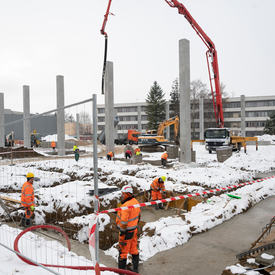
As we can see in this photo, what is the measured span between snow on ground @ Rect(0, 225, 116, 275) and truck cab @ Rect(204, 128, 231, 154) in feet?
65.9

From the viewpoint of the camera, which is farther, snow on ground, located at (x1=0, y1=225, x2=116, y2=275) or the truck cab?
the truck cab

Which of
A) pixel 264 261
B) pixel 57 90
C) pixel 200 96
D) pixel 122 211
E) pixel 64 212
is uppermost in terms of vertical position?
pixel 200 96

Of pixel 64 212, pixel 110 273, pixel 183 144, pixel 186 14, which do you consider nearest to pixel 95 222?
pixel 110 273

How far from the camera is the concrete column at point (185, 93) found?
1644 centimetres

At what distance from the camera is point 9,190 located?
11.2 m

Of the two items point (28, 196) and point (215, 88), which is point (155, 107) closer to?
point (215, 88)

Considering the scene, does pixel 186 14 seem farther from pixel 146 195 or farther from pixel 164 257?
pixel 164 257

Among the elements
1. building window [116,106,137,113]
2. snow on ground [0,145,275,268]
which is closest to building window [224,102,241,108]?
building window [116,106,137,113]

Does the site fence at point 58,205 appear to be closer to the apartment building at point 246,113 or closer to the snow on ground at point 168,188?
the snow on ground at point 168,188

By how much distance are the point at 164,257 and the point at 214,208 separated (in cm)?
300

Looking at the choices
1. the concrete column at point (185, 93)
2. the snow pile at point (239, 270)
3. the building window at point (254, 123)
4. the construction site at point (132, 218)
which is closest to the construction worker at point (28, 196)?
the construction site at point (132, 218)

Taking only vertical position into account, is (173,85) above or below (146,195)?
above

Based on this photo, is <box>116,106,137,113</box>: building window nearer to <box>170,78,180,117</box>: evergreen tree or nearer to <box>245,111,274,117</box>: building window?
<box>170,78,180,117</box>: evergreen tree

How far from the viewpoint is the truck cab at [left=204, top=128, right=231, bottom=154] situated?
907 inches
